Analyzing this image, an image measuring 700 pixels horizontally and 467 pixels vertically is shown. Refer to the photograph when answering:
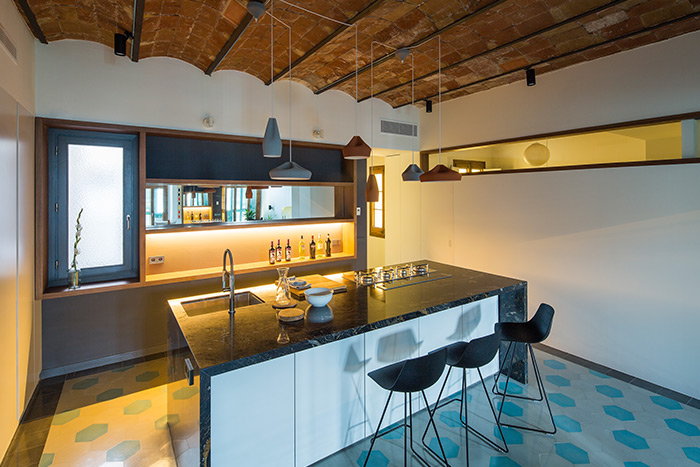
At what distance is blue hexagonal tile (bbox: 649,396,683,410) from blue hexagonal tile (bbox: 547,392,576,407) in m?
0.69

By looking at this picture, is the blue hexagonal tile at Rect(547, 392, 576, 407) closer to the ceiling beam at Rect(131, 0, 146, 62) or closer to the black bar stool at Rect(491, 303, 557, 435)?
the black bar stool at Rect(491, 303, 557, 435)

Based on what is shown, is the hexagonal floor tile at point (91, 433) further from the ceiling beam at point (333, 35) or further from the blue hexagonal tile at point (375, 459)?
the ceiling beam at point (333, 35)

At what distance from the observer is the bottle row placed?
4.65 m

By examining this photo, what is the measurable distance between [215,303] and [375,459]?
148cm

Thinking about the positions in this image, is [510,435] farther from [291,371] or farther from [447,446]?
[291,371]

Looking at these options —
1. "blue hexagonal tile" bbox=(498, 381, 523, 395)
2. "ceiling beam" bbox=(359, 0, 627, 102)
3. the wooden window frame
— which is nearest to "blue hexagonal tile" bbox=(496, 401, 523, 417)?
"blue hexagonal tile" bbox=(498, 381, 523, 395)

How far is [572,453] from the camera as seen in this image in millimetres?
2371

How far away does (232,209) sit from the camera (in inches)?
169

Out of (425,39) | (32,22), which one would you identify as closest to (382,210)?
(425,39)

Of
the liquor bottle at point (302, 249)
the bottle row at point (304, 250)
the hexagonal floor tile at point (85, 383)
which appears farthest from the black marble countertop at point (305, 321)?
the liquor bottle at point (302, 249)

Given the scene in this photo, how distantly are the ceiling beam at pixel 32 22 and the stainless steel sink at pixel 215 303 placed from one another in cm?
231

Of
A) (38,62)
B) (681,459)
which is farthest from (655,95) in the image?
(38,62)

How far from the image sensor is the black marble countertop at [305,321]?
1.81m

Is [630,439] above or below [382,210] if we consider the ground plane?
below
